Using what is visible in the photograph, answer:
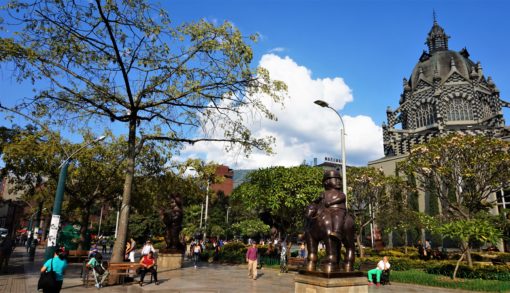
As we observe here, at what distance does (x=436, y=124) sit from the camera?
5428cm

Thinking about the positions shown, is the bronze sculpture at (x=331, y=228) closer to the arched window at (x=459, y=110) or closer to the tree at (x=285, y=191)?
the tree at (x=285, y=191)

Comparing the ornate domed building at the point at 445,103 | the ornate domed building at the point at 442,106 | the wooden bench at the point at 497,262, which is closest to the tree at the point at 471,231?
the wooden bench at the point at 497,262

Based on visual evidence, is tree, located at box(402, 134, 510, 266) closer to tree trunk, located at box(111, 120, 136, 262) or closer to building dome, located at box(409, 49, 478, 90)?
tree trunk, located at box(111, 120, 136, 262)

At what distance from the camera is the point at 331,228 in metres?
8.24

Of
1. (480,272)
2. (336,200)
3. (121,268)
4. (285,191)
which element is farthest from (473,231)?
(121,268)

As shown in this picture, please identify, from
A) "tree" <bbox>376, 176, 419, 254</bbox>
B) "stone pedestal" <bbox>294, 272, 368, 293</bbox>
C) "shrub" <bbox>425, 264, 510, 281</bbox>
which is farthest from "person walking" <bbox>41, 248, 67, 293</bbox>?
"tree" <bbox>376, 176, 419, 254</bbox>

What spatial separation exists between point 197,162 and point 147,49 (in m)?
7.29

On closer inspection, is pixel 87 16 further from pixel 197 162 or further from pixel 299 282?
pixel 299 282

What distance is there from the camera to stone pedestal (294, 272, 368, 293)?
24.8ft

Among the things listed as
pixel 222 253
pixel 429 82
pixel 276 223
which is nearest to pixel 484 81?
pixel 429 82

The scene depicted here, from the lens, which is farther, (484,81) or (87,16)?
(484,81)

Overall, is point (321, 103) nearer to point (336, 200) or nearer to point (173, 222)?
point (336, 200)

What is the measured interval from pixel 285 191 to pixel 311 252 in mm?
13294

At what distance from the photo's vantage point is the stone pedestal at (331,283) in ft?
24.8
